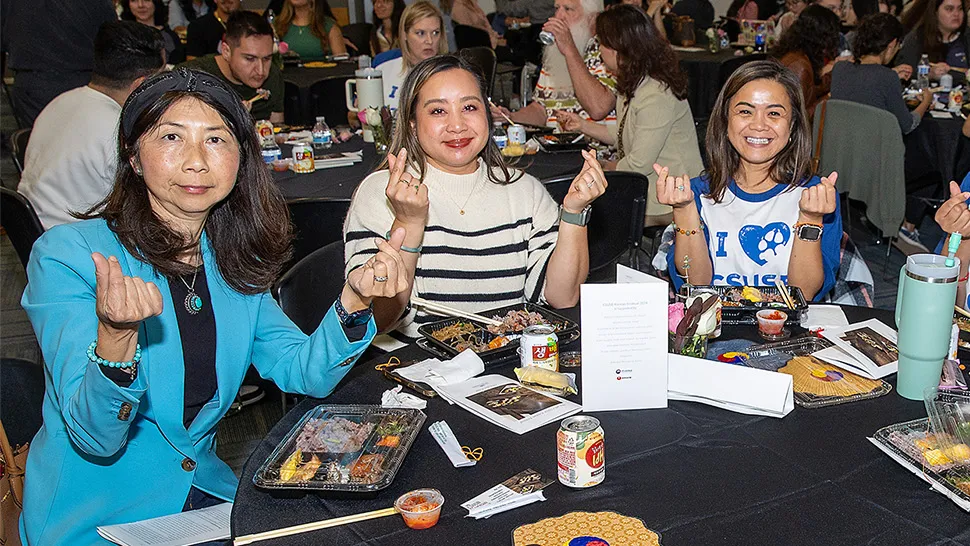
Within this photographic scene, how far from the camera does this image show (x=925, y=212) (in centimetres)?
509

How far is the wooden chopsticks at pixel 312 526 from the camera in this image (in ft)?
4.63

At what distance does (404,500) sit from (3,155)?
25.8 ft

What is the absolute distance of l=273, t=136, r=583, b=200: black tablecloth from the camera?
3.64 metres

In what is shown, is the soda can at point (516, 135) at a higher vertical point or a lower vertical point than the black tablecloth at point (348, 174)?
higher

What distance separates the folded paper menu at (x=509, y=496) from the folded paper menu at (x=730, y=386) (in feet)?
1.36

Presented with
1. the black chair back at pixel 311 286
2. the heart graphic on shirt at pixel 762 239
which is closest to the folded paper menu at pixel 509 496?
the black chair back at pixel 311 286

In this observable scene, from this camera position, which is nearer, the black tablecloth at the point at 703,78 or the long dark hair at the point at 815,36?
the long dark hair at the point at 815,36

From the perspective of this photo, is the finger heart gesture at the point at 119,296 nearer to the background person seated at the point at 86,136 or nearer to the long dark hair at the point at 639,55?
the background person seated at the point at 86,136

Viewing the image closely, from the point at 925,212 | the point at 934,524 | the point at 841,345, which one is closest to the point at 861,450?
the point at 934,524

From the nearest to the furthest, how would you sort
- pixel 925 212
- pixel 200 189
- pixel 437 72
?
pixel 200 189, pixel 437 72, pixel 925 212

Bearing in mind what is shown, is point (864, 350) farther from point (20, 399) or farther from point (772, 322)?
point (20, 399)

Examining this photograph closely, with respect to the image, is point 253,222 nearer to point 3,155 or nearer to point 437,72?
point 437,72

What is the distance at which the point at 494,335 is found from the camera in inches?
84.4

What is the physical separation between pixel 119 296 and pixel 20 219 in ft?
6.01
